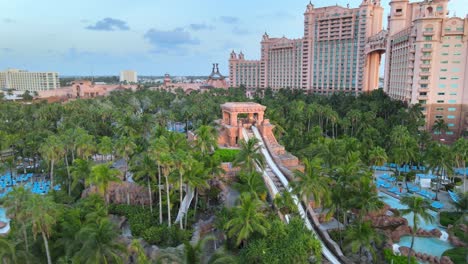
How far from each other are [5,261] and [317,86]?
414 ft

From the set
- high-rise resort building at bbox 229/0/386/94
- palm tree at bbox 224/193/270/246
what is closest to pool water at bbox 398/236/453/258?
palm tree at bbox 224/193/270/246

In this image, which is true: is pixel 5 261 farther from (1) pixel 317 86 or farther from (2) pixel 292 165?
(1) pixel 317 86

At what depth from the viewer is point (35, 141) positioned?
5909 cm

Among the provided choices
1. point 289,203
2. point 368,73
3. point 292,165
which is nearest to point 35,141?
point 292,165

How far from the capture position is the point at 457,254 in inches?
1321

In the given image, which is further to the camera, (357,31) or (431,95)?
(357,31)

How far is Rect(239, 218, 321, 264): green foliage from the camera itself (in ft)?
81.4

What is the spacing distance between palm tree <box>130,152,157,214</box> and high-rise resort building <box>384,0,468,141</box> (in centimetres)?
6710

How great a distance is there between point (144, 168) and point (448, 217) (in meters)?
36.0

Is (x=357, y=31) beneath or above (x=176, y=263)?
above

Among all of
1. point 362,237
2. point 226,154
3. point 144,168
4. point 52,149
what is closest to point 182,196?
point 144,168

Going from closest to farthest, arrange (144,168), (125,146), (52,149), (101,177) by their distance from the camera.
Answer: (101,177)
(144,168)
(125,146)
(52,149)

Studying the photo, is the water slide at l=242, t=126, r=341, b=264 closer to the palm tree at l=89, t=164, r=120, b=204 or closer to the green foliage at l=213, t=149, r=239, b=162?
the green foliage at l=213, t=149, r=239, b=162

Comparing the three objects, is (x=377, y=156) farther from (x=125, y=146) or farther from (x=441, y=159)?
(x=125, y=146)
